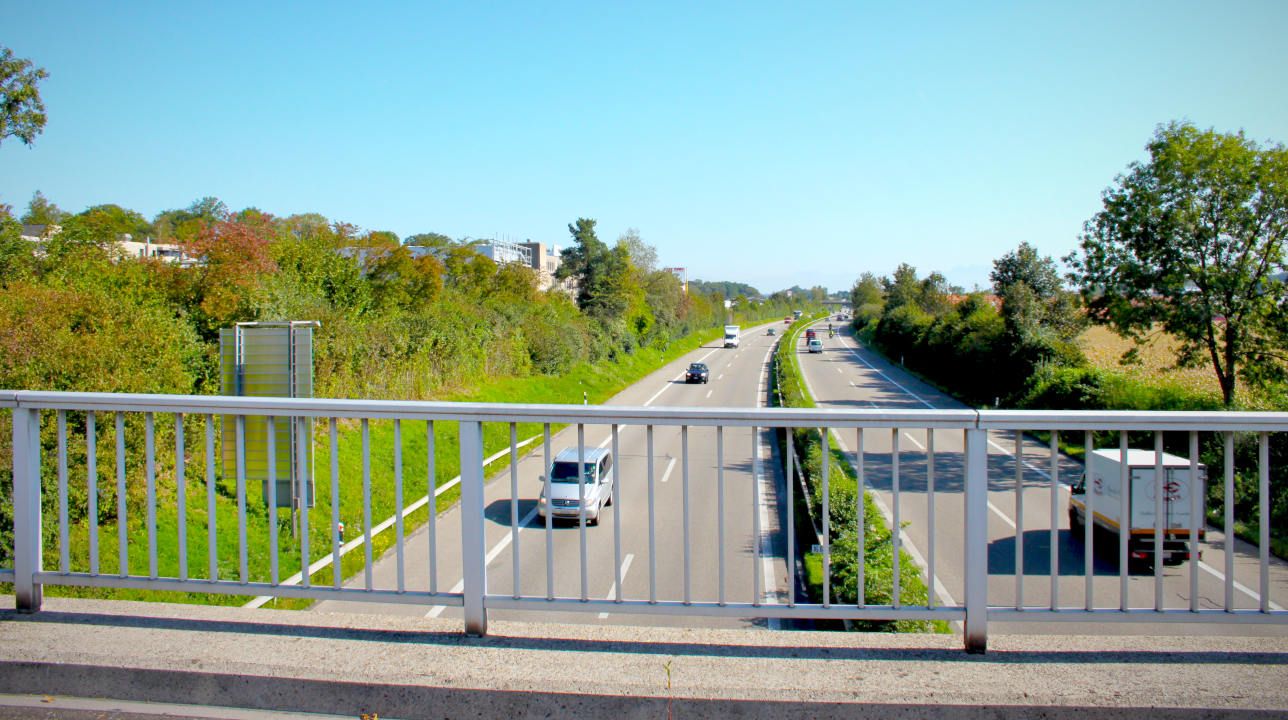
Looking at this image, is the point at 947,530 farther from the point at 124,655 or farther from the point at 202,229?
the point at 202,229

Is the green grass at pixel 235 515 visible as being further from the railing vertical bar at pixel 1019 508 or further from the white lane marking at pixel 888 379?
the white lane marking at pixel 888 379

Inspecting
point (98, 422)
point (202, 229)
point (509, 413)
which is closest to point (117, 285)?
point (202, 229)

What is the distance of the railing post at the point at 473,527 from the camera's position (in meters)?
3.59

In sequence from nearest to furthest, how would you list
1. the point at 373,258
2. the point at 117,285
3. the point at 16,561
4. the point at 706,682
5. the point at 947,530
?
1. the point at 706,682
2. the point at 16,561
3. the point at 947,530
4. the point at 117,285
5. the point at 373,258

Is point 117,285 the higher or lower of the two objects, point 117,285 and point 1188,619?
the higher

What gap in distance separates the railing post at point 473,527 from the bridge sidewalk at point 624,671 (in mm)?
108

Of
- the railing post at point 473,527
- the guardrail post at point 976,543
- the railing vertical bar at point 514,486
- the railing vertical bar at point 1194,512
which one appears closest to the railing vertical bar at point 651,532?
the railing vertical bar at point 514,486

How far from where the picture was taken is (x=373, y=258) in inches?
1497

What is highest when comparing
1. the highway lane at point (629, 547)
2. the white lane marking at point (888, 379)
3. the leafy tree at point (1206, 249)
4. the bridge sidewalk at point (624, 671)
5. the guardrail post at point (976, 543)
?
the leafy tree at point (1206, 249)

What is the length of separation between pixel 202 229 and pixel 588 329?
103 feet

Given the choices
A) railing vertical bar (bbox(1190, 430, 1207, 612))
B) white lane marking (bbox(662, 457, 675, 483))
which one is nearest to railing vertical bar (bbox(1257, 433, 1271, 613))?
railing vertical bar (bbox(1190, 430, 1207, 612))

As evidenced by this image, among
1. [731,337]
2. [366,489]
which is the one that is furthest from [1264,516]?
[731,337]

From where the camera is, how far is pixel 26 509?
12.8 feet

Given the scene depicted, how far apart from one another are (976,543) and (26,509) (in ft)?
13.4
